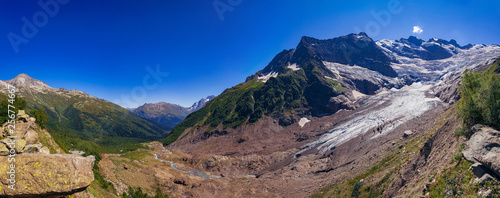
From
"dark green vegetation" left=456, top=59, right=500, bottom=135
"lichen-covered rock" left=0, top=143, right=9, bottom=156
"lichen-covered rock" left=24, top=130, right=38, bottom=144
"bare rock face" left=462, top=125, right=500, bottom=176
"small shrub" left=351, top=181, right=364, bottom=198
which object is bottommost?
"small shrub" left=351, top=181, right=364, bottom=198

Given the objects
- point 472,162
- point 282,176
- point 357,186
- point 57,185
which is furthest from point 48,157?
point 282,176

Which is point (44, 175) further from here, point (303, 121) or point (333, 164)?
point (303, 121)

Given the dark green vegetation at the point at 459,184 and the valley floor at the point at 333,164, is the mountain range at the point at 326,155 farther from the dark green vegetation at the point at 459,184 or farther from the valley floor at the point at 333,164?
the valley floor at the point at 333,164

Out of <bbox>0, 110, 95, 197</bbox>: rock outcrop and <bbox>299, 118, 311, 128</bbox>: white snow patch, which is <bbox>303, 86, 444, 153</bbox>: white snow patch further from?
<bbox>0, 110, 95, 197</bbox>: rock outcrop

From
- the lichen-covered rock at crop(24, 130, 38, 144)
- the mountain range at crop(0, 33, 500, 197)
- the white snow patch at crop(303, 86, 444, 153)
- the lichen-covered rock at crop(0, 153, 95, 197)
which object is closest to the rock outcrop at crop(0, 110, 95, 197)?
the lichen-covered rock at crop(0, 153, 95, 197)

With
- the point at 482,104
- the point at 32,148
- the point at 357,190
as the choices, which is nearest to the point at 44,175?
the point at 32,148

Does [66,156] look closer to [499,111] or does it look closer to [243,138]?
[499,111]
